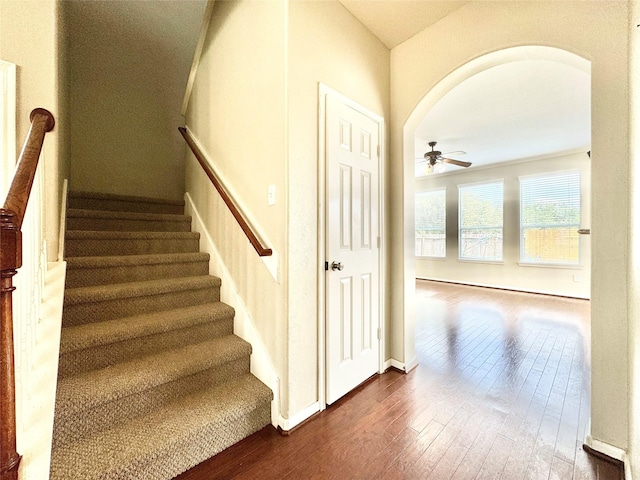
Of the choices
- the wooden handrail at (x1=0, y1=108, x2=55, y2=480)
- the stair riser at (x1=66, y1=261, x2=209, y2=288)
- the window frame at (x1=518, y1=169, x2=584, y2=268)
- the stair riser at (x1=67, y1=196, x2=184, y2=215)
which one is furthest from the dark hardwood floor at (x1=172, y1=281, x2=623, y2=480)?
the window frame at (x1=518, y1=169, x2=584, y2=268)

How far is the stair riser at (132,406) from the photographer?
122 centimetres

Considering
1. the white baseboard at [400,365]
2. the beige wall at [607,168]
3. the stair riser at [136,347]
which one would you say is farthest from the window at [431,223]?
the stair riser at [136,347]

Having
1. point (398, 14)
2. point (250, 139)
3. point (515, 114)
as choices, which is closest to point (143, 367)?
point (250, 139)

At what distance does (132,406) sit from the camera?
4.58 feet

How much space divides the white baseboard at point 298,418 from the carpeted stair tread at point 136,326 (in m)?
0.79

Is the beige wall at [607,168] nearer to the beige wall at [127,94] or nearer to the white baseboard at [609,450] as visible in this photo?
the white baseboard at [609,450]

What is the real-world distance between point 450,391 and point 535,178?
17.8 ft

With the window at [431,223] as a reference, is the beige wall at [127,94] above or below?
above

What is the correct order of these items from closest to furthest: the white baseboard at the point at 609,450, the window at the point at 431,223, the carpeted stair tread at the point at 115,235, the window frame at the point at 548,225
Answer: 1. the white baseboard at the point at 609,450
2. the carpeted stair tread at the point at 115,235
3. the window frame at the point at 548,225
4. the window at the point at 431,223

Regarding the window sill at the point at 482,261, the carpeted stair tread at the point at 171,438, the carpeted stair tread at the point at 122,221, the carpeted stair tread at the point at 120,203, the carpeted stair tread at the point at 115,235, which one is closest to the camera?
the carpeted stair tread at the point at 171,438

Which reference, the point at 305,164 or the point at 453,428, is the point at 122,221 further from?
the point at 453,428

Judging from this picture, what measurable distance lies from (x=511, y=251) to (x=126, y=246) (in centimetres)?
677

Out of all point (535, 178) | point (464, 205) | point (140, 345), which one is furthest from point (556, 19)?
point (464, 205)

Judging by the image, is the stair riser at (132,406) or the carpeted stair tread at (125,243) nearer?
the stair riser at (132,406)
